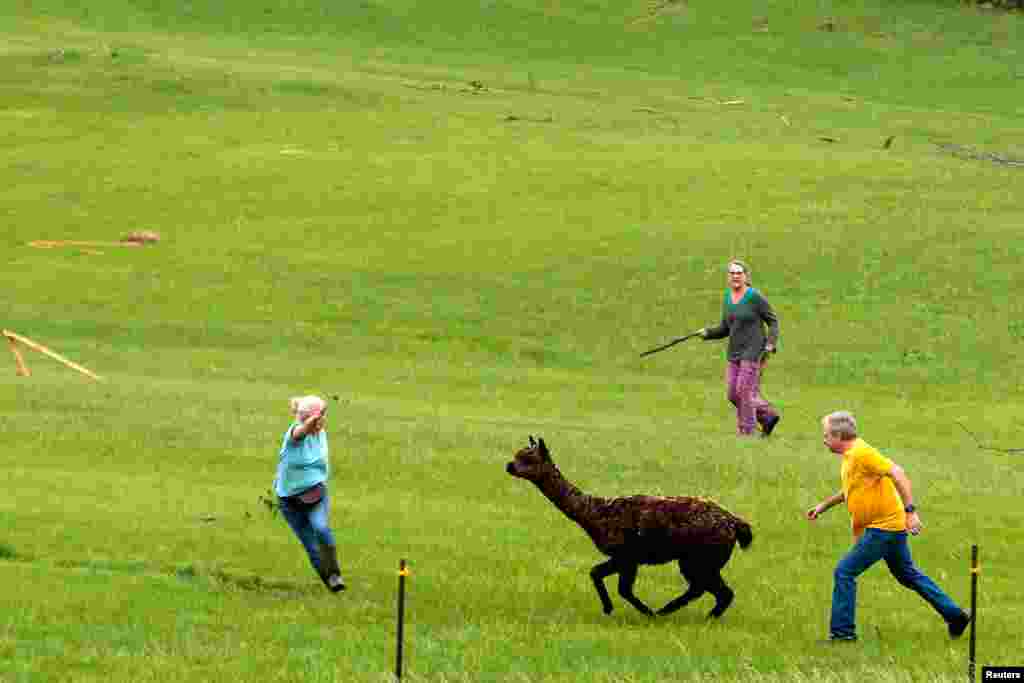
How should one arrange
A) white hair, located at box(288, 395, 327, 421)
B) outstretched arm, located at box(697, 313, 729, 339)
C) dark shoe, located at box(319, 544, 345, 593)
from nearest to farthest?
white hair, located at box(288, 395, 327, 421) < dark shoe, located at box(319, 544, 345, 593) < outstretched arm, located at box(697, 313, 729, 339)

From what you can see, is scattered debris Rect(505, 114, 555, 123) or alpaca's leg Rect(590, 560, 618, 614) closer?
alpaca's leg Rect(590, 560, 618, 614)

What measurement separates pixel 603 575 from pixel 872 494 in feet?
7.62

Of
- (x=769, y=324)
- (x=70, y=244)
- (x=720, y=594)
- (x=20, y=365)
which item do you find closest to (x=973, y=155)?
(x=70, y=244)

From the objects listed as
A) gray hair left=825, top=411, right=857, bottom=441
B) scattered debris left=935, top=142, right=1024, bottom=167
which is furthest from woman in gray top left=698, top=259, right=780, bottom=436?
scattered debris left=935, top=142, right=1024, bottom=167

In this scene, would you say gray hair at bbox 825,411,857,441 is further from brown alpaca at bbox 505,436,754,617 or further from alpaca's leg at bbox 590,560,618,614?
alpaca's leg at bbox 590,560,618,614

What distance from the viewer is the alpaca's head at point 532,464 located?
15906 mm

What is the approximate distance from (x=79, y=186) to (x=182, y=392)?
1039 inches

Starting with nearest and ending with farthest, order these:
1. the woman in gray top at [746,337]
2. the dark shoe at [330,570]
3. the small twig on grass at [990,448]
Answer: the dark shoe at [330,570]
the woman in gray top at [746,337]
the small twig on grass at [990,448]

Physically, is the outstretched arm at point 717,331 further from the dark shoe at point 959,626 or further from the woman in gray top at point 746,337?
the dark shoe at point 959,626

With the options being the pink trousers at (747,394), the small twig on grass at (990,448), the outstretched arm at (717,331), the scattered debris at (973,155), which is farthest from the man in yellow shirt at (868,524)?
the scattered debris at (973,155)

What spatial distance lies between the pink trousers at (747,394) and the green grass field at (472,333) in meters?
0.62

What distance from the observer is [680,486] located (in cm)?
2236

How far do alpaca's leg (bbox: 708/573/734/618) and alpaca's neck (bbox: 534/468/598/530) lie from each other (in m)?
1.18

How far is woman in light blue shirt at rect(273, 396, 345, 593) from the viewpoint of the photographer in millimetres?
16141
